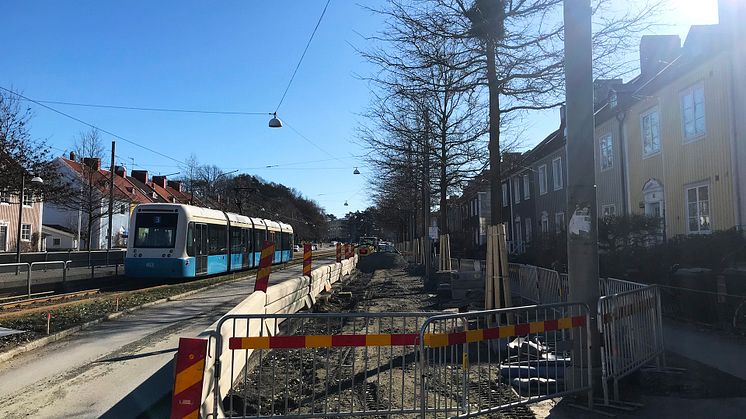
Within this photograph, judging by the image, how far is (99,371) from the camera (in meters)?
7.12

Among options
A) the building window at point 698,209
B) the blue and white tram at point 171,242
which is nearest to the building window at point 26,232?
the blue and white tram at point 171,242

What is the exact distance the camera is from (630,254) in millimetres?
14234

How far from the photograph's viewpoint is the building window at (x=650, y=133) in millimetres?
19062

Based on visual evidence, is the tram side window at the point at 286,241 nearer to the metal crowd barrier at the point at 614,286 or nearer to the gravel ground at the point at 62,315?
the gravel ground at the point at 62,315

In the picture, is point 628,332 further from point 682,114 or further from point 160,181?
point 160,181

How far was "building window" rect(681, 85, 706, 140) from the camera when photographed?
1619 cm

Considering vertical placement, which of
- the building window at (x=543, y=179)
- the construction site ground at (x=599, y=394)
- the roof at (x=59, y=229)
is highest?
the building window at (x=543, y=179)

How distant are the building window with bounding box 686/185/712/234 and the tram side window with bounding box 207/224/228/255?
17961 millimetres

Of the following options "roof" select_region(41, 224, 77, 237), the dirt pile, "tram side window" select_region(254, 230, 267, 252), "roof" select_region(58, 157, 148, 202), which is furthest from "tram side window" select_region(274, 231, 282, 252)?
"roof" select_region(41, 224, 77, 237)

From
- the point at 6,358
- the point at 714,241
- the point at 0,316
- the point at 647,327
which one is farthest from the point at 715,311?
the point at 0,316

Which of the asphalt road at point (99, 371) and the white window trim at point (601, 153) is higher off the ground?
the white window trim at point (601, 153)

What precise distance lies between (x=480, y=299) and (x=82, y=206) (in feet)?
109

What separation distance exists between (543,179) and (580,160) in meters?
27.1

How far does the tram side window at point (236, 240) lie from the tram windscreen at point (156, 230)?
18.6 ft
